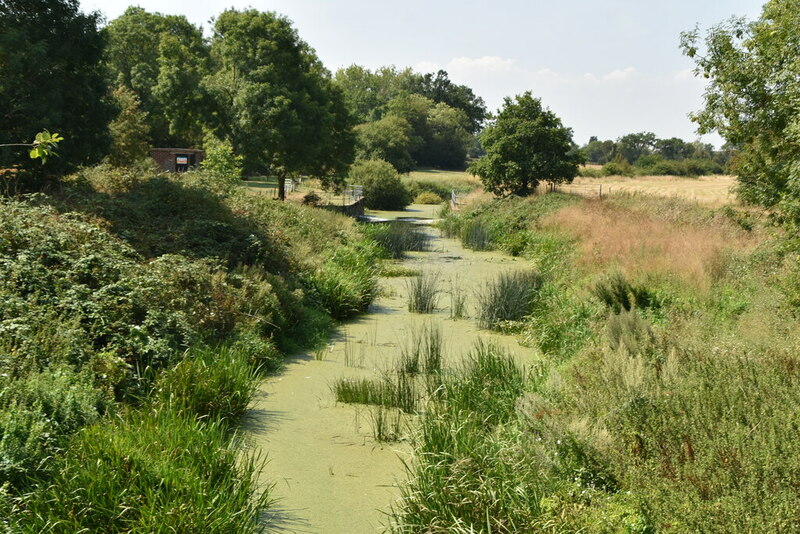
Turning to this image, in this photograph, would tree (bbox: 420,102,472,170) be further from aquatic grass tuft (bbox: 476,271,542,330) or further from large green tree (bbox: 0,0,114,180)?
aquatic grass tuft (bbox: 476,271,542,330)

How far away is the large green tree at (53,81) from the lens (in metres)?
12.5

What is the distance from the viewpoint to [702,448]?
174 inches

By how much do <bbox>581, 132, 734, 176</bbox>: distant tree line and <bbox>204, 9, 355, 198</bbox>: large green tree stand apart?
45.1 metres

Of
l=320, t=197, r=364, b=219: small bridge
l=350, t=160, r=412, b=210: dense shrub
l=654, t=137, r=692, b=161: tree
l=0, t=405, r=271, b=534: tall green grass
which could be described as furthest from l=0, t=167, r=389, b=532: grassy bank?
l=654, t=137, r=692, b=161: tree

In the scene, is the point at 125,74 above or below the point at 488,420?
above

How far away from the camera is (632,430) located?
488 cm

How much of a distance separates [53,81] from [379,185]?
2740 cm

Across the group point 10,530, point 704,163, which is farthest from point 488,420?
point 704,163

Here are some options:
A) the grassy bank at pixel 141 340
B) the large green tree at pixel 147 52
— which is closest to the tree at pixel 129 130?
the large green tree at pixel 147 52

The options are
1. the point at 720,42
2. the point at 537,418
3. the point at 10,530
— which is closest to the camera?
the point at 10,530

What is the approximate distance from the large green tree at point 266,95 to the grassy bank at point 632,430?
59.5ft

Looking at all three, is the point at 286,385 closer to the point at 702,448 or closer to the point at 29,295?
the point at 29,295

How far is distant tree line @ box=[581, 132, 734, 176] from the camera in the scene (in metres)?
68.1

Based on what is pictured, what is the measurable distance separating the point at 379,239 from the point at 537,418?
1593 centimetres
